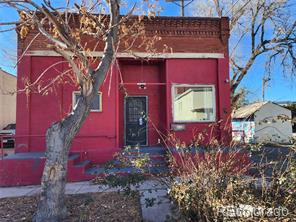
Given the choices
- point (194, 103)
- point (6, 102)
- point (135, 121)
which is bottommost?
point (135, 121)

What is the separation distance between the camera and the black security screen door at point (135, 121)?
412 inches

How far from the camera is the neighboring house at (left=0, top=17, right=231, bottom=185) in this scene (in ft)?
29.4

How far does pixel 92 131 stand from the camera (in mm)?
9180

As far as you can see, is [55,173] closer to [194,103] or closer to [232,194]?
[232,194]

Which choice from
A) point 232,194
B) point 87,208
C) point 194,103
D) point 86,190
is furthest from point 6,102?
point 232,194

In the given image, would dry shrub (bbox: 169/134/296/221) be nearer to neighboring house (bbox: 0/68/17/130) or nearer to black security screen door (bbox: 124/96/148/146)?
black security screen door (bbox: 124/96/148/146)

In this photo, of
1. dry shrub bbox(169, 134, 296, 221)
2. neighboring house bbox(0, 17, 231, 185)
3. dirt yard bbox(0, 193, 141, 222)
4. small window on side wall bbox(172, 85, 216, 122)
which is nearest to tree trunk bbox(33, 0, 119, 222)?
dirt yard bbox(0, 193, 141, 222)

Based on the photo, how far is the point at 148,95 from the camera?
10562mm

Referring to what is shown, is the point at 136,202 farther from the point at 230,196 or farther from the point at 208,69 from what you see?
the point at 208,69

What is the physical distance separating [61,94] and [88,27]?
3.61 metres

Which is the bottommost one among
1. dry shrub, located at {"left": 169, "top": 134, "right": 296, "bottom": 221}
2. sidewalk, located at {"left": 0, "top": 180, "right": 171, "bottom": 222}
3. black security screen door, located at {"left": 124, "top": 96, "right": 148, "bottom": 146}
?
sidewalk, located at {"left": 0, "top": 180, "right": 171, "bottom": 222}

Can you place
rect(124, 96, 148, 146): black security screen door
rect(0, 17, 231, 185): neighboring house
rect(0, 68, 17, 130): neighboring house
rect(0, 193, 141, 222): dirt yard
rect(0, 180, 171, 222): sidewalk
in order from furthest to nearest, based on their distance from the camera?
1. rect(0, 68, 17, 130): neighboring house
2. rect(124, 96, 148, 146): black security screen door
3. rect(0, 17, 231, 185): neighboring house
4. rect(0, 180, 171, 222): sidewalk
5. rect(0, 193, 141, 222): dirt yard

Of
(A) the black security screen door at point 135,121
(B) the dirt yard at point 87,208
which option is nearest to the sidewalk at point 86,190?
(B) the dirt yard at point 87,208

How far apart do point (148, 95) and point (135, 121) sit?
3.85ft
